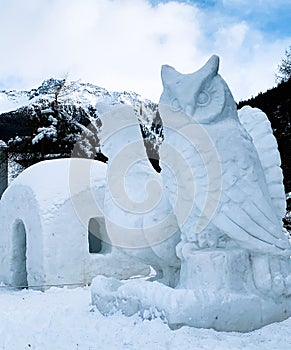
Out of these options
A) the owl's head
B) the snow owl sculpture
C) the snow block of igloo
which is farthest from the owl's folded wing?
the snow block of igloo

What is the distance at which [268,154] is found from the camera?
17.4 ft

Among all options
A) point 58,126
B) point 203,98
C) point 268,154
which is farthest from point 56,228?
point 58,126

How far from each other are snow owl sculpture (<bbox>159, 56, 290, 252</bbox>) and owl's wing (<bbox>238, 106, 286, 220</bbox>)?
0.16 meters

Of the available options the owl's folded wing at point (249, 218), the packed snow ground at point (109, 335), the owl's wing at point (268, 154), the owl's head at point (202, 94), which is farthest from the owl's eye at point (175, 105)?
the packed snow ground at point (109, 335)

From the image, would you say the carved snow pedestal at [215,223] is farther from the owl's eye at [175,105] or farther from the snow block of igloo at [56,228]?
the snow block of igloo at [56,228]

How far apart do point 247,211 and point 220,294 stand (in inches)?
32.3

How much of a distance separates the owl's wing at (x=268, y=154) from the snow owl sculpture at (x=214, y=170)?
0.16m

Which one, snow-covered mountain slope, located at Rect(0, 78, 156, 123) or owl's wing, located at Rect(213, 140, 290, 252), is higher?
snow-covered mountain slope, located at Rect(0, 78, 156, 123)

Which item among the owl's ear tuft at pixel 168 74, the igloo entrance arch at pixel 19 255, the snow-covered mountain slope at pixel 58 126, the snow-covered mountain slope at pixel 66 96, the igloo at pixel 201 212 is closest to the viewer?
the igloo at pixel 201 212

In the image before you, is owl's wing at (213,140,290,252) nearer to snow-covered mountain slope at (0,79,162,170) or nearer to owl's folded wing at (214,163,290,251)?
owl's folded wing at (214,163,290,251)

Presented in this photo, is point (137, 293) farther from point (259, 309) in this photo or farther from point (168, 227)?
point (259, 309)

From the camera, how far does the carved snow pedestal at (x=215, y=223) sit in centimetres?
450

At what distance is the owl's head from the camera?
15.6 feet

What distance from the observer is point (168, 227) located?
526 centimetres
